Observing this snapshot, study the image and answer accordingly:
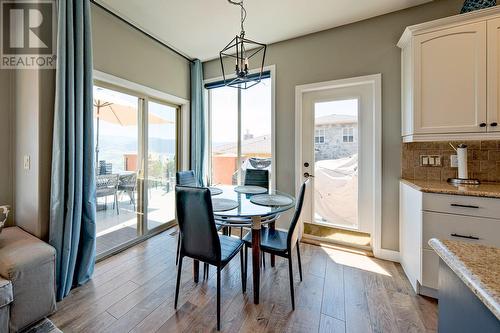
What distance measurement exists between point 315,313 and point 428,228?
115 centimetres

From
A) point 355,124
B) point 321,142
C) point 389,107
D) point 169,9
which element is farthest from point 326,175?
point 169,9

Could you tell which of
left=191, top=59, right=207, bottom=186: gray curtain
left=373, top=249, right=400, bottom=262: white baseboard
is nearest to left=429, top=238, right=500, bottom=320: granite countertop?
left=373, top=249, right=400, bottom=262: white baseboard

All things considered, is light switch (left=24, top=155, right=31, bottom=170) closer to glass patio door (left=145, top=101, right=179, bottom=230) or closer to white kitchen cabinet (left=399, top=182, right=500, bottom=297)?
glass patio door (left=145, top=101, right=179, bottom=230)

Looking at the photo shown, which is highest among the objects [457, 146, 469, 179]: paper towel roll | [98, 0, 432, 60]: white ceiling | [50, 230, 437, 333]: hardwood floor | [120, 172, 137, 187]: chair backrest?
[98, 0, 432, 60]: white ceiling

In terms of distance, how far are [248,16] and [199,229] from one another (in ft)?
7.84

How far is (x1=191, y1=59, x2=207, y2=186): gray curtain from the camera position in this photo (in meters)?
3.61

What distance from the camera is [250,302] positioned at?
1803 mm

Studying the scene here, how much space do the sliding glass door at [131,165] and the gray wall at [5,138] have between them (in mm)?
657

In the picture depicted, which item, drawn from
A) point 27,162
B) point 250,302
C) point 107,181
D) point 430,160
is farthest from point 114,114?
point 430,160

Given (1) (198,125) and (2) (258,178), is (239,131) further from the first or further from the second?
(2) (258,178)

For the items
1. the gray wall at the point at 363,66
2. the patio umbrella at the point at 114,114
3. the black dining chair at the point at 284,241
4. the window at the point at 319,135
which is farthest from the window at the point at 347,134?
the patio umbrella at the point at 114,114

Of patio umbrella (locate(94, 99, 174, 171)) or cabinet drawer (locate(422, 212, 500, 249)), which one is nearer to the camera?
cabinet drawer (locate(422, 212, 500, 249))

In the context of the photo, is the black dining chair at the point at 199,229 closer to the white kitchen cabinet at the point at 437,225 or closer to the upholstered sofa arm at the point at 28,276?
the upholstered sofa arm at the point at 28,276

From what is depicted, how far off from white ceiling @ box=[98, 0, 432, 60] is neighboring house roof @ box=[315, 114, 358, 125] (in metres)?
1.10
